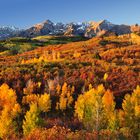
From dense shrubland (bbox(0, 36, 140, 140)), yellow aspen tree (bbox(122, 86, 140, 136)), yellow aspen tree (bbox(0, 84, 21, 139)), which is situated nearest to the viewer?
dense shrubland (bbox(0, 36, 140, 140))

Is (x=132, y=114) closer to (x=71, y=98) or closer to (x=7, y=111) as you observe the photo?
(x=71, y=98)

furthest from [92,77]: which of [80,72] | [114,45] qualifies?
[114,45]

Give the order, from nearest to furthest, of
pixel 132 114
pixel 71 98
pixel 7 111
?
1. pixel 132 114
2. pixel 7 111
3. pixel 71 98

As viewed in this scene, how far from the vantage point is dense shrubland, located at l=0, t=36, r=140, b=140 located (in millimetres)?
77062

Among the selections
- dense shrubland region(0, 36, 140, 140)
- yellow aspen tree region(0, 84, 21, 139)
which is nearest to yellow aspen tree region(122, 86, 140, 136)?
dense shrubland region(0, 36, 140, 140)

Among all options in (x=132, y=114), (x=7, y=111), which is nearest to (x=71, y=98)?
(x=7, y=111)

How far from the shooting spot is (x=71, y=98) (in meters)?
98.6

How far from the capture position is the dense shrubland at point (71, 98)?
77062 mm

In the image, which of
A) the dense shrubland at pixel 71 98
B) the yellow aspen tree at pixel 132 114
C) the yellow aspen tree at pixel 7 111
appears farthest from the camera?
Result: the yellow aspen tree at pixel 132 114

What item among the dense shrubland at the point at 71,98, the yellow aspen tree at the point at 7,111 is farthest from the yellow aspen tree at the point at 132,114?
the yellow aspen tree at the point at 7,111

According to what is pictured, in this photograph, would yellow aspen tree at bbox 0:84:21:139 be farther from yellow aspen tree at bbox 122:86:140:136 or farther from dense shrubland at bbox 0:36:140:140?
yellow aspen tree at bbox 122:86:140:136

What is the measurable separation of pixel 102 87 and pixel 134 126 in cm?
2226

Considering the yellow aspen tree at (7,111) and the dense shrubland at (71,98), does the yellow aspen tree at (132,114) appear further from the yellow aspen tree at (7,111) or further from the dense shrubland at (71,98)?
the yellow aspen tree at (7,111)

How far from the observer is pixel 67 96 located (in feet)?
329
